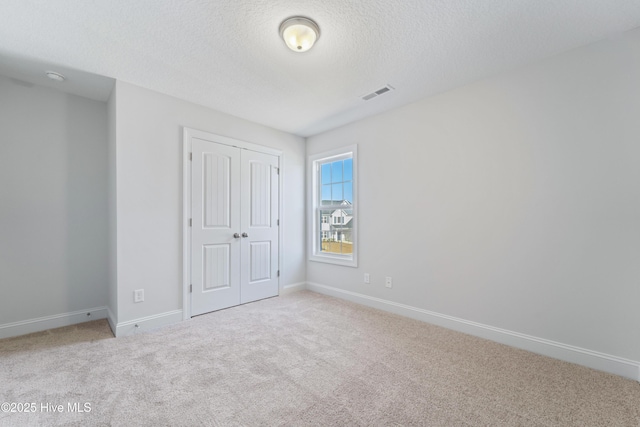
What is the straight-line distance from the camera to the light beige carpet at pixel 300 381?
58.9 inches

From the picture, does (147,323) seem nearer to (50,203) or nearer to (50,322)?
(50,322)

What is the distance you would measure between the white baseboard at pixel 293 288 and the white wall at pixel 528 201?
1.42 m

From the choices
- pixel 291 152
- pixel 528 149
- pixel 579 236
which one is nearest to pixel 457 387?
pixel 579 236

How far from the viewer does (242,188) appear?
350 centimetres

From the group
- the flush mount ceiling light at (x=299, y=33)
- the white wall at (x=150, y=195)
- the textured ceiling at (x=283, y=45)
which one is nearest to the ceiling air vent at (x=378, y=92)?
the textured ceiling at (x=283, y=45)

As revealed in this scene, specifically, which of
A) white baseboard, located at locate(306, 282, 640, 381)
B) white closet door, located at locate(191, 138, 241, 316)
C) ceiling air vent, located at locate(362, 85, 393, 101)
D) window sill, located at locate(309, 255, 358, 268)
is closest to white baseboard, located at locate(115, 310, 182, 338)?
white closet door, located at locate(191, 138, 241, 316)

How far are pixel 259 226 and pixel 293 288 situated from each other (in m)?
1.17

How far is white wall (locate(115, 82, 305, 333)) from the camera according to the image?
8.50ft

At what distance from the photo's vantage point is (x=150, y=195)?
2760 mm

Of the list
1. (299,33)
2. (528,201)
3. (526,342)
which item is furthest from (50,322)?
(528,201)

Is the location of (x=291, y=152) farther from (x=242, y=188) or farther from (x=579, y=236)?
(x=579, y=236)

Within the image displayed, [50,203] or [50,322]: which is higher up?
[50,203]

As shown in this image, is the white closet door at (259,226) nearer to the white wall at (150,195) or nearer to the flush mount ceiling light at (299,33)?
the white wall at (150,195)

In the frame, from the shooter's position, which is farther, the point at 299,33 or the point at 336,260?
the point at 336,260
